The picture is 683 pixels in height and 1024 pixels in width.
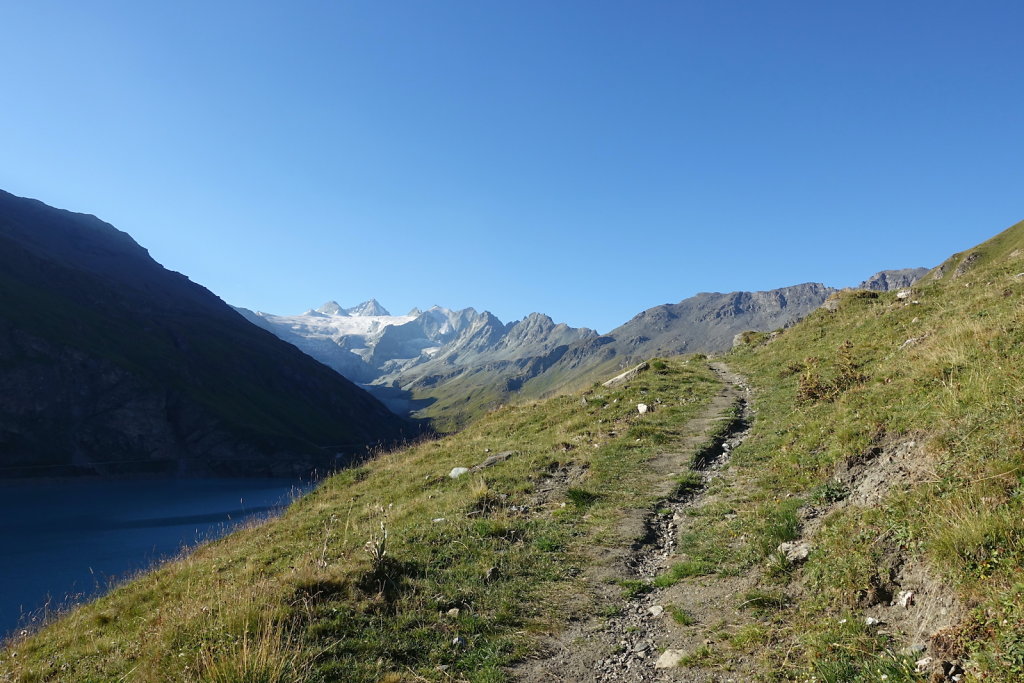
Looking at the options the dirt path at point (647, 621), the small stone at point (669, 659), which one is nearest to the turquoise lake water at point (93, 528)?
the dirt path at point (647, 621)

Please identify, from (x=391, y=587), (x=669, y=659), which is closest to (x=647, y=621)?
(x=669, y=659)

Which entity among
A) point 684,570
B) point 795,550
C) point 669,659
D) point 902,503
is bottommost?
point 669,659

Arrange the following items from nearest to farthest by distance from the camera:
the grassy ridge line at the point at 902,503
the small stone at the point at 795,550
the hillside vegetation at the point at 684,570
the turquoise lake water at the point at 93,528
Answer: the grassy ridge line at the point at 902,503 → the hillside vegetation at the point at 684,570 → the small stone at the point at 795,550 → the turquoise lake water at the point at 93,528

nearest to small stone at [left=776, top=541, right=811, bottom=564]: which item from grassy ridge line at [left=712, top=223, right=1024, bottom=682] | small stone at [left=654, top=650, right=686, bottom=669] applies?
grassy ridge line at [left=712, top=223, right=1024, bottom=682]

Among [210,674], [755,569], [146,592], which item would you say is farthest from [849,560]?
[146,592]

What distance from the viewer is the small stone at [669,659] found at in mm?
7480

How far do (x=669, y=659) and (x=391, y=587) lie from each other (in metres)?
5.72

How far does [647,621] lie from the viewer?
8.98 meters

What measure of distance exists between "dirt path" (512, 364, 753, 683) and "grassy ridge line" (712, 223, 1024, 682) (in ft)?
2.81

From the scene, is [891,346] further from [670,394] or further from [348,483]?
[348,483]

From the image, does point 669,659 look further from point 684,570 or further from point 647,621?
point 684,570

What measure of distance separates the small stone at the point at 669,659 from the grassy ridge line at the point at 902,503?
1.27 m

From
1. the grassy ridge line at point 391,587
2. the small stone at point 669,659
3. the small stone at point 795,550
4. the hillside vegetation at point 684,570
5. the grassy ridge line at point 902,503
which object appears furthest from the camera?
the small stone at point 795,550

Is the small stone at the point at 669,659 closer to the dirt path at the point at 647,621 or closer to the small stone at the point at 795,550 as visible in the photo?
the dirt path at the point at 647,621
